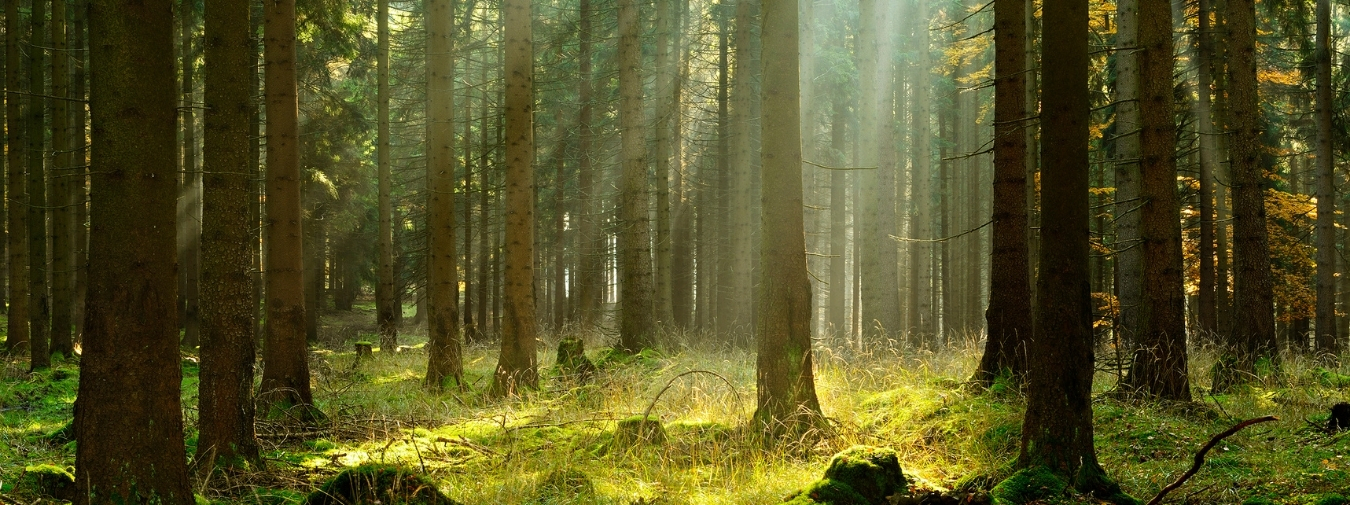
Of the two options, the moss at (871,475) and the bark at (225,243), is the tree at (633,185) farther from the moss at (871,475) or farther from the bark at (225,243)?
the moss at (871,475)

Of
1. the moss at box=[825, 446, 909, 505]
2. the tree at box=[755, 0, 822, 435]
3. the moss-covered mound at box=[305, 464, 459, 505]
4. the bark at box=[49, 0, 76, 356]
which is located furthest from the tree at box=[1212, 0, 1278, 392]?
the bark at box=[49, 0, 76, 356]

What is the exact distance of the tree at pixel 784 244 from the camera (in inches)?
275

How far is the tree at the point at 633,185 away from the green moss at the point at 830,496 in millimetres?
8395

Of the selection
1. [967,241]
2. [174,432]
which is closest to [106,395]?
[174,432]

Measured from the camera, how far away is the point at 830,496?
508cm

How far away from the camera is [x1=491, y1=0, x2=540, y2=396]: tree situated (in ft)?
32.5

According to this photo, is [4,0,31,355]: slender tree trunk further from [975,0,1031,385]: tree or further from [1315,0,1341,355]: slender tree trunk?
[1315,0,1341,355]: slender tree trunk

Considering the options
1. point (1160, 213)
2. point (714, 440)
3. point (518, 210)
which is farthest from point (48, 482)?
point (1160, 213)

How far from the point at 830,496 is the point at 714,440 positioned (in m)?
1.85

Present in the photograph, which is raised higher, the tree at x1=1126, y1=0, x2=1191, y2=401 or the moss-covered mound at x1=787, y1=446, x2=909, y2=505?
the tree at x1=1126, y1=0, x2=1191, y2=401

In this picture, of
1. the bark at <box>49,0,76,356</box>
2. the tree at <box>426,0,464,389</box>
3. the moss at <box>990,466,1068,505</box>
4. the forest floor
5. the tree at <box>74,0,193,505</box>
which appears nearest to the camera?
the tree at <box>74,0,193,505</box>

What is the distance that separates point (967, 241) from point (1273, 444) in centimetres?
2059

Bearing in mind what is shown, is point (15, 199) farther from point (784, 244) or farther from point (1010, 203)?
point (1010, 203)

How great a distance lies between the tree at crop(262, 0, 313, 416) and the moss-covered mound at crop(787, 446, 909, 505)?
552 centimetres
